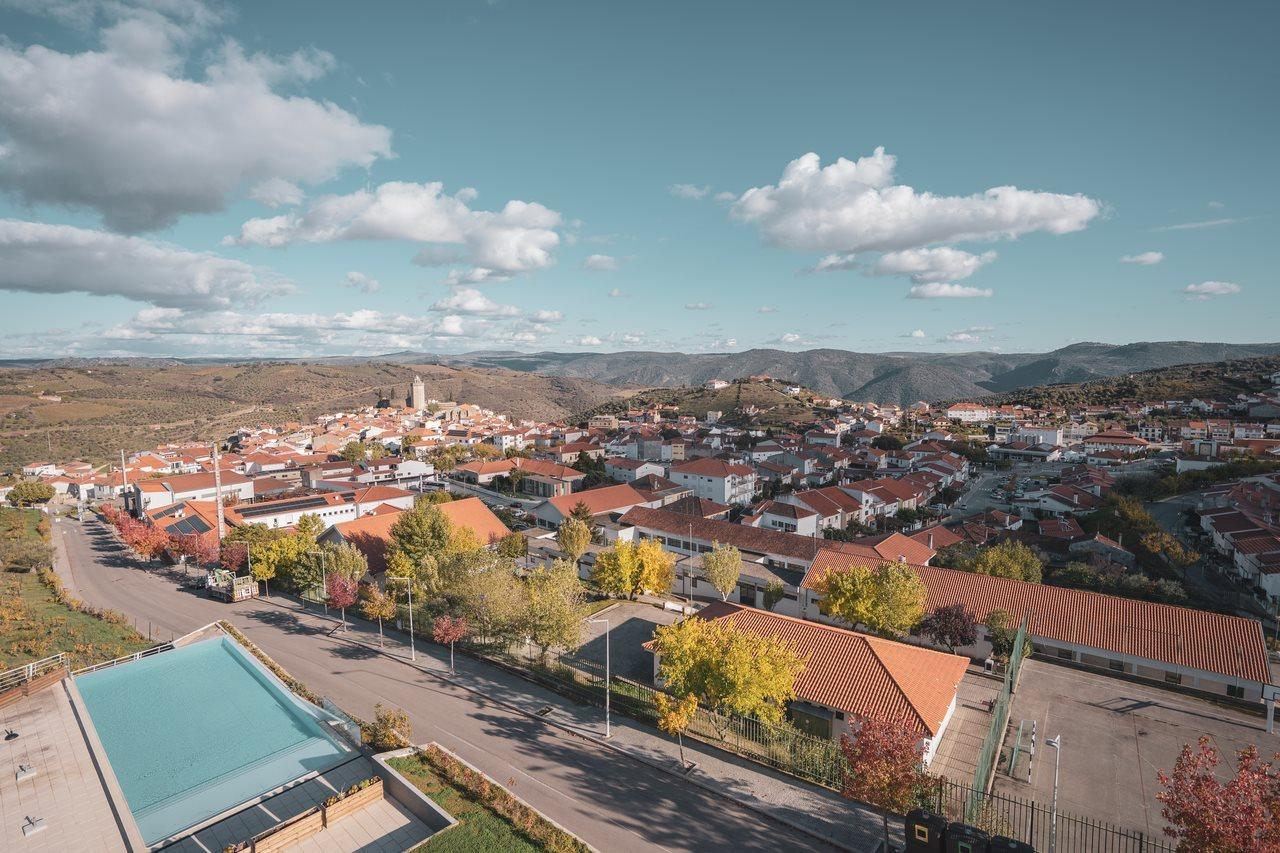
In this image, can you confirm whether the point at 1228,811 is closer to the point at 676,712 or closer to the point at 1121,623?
the point at 676,712

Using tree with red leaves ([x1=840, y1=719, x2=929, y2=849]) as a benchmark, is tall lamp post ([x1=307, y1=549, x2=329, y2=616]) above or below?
below

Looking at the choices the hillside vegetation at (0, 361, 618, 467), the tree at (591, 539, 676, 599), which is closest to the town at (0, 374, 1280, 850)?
the tree at (591, 539, 676, 599)

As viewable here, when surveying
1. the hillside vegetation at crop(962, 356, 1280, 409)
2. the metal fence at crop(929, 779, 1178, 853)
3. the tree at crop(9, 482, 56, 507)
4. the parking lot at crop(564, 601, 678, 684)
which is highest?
the hillside vegetation at crop(962, 356, 1280, 409)

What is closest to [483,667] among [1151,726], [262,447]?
[1151,726]

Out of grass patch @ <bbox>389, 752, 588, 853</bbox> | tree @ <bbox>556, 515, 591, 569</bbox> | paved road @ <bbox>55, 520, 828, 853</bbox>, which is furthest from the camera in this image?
tree @ <bbox>556, 515, 591, 569</bbox>

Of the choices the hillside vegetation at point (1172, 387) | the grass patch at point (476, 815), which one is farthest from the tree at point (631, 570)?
the hillside vegetation at point (1172, 387)

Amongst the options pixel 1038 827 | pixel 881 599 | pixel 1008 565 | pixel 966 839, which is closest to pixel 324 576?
pixel 881 599

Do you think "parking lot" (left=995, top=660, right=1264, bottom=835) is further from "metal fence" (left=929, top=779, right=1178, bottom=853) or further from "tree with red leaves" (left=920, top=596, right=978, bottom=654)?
"tree with red leaves" (left=920, top=596, right=978, bottom=654)

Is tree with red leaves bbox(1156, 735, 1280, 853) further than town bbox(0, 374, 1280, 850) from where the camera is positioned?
No
